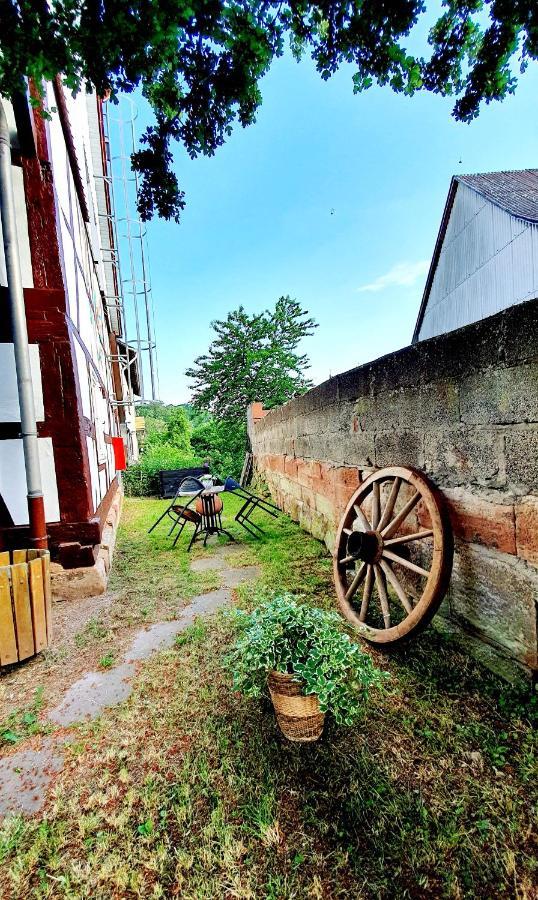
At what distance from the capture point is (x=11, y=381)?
3.16 m

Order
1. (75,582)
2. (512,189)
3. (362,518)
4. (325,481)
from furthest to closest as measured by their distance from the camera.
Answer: (512,189), (325,481), (75,582), (362,518)

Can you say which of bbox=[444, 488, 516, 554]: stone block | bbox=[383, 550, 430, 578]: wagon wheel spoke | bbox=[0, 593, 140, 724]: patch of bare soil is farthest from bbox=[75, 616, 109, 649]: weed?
bbox=[444, 488, 516, 554]: stone block

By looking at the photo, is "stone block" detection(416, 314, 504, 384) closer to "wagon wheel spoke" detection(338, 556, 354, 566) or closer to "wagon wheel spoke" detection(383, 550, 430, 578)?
"wagon wheel spoke" detection(383, 550, 430, 578)

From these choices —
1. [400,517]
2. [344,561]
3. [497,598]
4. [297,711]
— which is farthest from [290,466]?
[297,711]

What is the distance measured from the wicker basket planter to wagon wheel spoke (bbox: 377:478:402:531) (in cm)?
116

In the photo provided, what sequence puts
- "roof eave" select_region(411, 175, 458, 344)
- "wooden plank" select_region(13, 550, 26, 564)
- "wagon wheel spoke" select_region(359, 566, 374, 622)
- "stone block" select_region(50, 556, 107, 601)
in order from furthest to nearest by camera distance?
"roof eave" select_region(411, 175, 458, 344), "stone block" select_region(50, 556, 107, 601), "wooden plank" select_region(13, 550, 26, 564), "wagon wheel spoke" select_region(359, 566, 374, 622)

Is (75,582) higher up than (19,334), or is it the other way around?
(19,334)

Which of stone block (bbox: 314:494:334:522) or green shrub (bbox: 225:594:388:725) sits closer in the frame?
green shrub (bbox: 225:594:388:725)

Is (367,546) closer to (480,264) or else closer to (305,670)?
(305,670)

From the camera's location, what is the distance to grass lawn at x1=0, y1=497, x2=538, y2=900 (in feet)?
3.57

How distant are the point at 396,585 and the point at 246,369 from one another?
13.1 meters

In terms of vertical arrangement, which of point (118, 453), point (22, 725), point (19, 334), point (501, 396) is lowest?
point (22, 725)

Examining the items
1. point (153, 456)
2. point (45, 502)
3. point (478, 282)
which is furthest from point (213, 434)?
point (45, 502)

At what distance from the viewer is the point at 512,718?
156 cm
